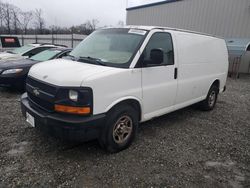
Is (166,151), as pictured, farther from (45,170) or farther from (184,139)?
(45,170)

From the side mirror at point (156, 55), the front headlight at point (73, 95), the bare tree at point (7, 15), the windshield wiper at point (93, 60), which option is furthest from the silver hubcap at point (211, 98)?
the bare tree at point (7, 15)

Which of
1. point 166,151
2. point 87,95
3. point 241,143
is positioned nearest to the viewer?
point 87,95

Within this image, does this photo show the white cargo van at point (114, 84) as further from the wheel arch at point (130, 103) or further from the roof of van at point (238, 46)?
the roof of van at point (238, 46)

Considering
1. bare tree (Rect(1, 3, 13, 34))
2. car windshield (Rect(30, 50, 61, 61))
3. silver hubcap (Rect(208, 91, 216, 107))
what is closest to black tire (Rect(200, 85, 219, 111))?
silver hubcap (Rect(208, 91, 216, 107))

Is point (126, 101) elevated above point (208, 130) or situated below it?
above

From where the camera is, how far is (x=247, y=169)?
3227mm

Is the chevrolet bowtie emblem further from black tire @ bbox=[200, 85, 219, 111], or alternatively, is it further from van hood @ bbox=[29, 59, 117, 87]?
black tire @ bbox=[200, 85, 219, 111]

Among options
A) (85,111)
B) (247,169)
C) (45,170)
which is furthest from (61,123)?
(247,169)

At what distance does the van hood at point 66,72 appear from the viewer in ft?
9.07

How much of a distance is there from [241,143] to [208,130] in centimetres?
69

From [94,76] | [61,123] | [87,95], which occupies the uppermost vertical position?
[94,76]

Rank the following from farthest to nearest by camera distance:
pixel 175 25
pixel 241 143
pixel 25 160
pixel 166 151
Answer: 1. pixel 175 25
2. pixel 241 143
3. pixel 166 151
4. pixel 25 160

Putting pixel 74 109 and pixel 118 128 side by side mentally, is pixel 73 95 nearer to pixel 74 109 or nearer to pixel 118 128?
pixel 74 109

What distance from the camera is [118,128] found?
334cm
